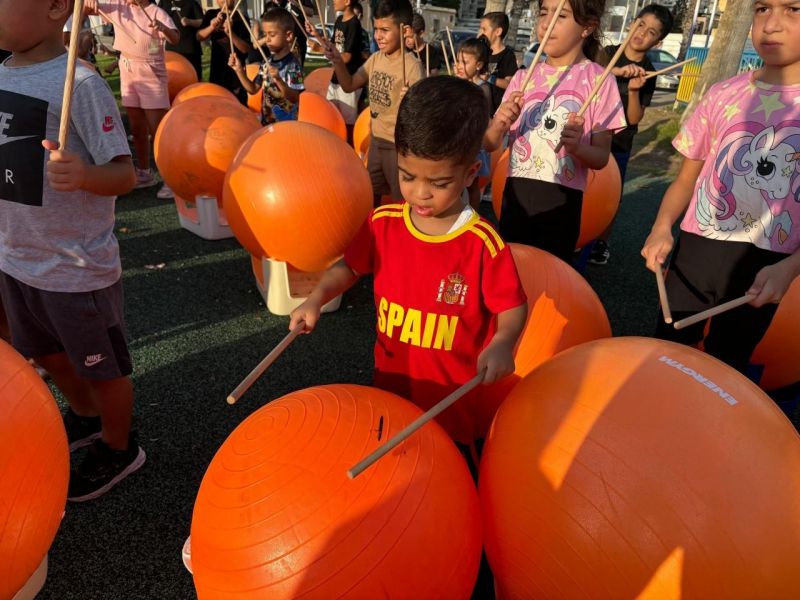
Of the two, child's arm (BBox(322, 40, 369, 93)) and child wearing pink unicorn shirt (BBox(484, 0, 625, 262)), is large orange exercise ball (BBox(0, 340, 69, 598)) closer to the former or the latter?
child wearing pink unicorn shirt (BBox(484, 0, 625, 262))

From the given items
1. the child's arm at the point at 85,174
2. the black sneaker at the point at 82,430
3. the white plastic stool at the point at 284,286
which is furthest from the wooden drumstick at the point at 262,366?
the white plastic stool at the point at 284,286

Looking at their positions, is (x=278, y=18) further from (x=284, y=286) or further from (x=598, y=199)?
(x=598, y=199)

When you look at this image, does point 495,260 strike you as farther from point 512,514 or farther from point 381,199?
point 381,199

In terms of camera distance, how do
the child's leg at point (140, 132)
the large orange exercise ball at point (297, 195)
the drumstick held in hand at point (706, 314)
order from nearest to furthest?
the drumstick held in hand at point (706, 314) < the large orange exercise ball at point (297, 195) < the child's leg at point (140, 132)

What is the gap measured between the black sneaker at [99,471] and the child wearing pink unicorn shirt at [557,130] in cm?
236

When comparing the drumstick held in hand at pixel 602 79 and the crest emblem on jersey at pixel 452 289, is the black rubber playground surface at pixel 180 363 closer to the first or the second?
the crest emblem on jersey at pixel 452 289

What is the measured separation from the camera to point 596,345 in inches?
79.5

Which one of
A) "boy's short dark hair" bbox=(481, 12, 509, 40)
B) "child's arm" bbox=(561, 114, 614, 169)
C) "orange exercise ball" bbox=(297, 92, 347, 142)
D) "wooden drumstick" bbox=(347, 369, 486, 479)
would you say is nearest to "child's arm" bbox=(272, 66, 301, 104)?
"orange exercise ball" bbox=(297, 92, 347, 142)

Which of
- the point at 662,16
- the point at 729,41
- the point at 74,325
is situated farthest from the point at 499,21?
the point at 74,325

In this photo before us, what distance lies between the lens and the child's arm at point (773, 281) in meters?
2.05

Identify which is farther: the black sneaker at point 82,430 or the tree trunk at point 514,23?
the tree trunk at point 514,23

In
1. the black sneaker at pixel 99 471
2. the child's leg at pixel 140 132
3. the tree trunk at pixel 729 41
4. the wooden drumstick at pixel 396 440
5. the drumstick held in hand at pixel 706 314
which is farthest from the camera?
the tree trunk at pixel 729 41

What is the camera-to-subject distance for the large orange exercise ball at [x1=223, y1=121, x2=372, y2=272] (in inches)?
139

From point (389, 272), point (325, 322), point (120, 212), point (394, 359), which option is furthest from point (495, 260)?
point (120, 212)
